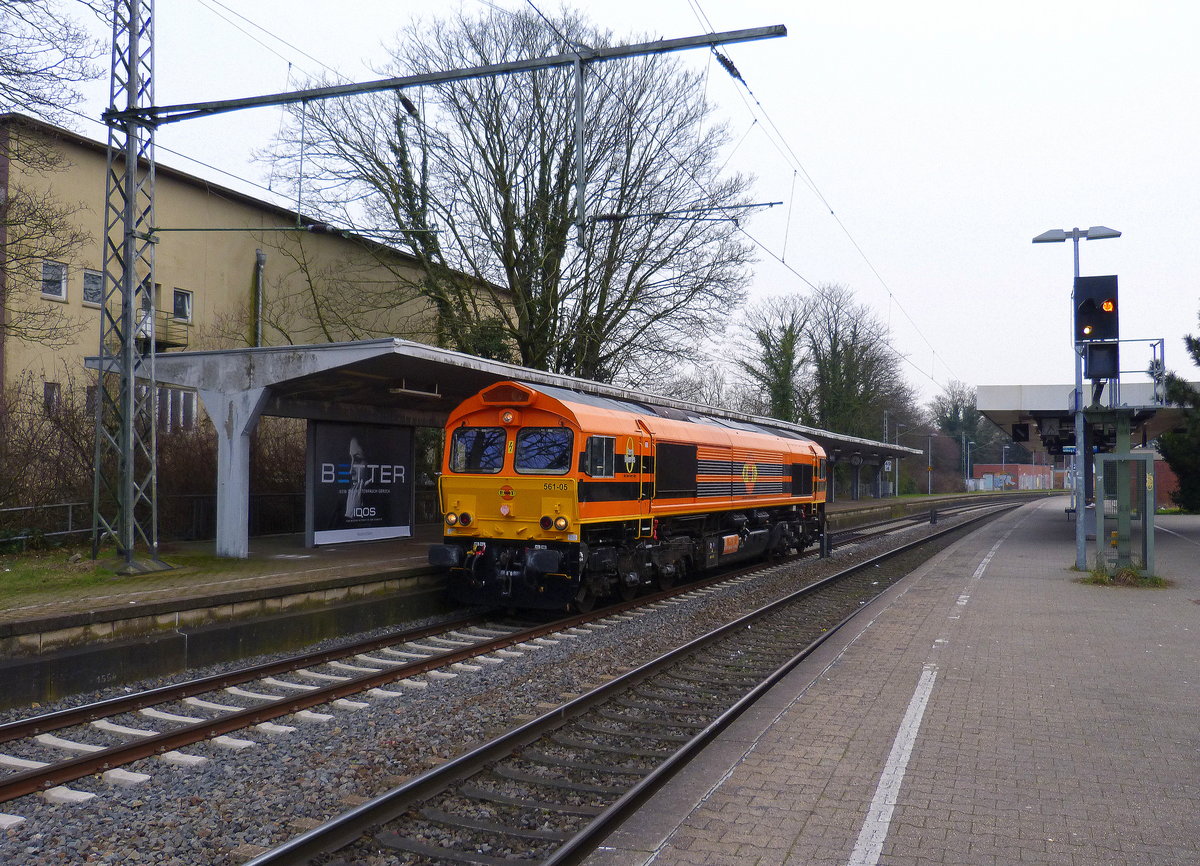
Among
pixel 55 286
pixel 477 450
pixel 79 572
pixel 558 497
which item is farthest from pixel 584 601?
pixel 55 286

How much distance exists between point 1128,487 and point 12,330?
57.8 ft

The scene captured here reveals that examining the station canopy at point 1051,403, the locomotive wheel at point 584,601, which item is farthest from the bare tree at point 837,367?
the locomotive wheel at point 584,601

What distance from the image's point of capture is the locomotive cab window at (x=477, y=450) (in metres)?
12.5

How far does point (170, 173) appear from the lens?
2222 centimetres

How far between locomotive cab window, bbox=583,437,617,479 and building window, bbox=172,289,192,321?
50.1 feet

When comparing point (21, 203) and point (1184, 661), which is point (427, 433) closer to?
point (21, 203)

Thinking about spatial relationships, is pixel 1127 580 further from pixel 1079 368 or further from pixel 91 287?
pixel 91 287

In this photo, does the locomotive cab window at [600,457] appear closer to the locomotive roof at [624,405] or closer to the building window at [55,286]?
the locomotive roof at [624,405]

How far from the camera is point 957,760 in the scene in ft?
19.2

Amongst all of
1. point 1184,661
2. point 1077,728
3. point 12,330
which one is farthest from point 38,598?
point 1184,661

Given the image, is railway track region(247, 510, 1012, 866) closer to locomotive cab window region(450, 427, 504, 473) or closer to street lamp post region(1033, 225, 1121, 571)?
locomotive cab window region(450, 427, 504, 473)

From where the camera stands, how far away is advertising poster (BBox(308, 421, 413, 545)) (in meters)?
15.1

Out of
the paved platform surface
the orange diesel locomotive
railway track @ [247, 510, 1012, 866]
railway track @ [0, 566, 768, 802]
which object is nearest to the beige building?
the orange diesel locomotive

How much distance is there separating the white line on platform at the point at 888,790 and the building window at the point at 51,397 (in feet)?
48.8
